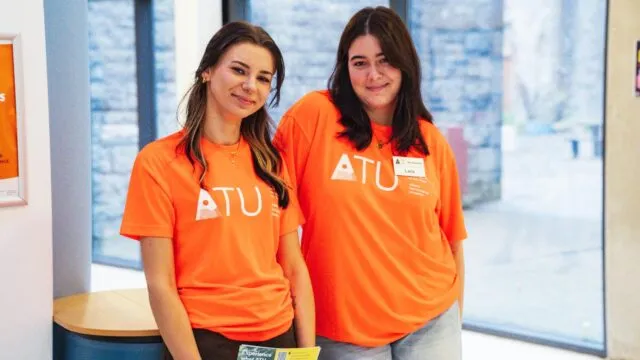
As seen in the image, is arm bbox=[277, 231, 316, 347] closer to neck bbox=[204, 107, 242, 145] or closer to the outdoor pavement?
neck bbox=[204, 107, 242, 145]

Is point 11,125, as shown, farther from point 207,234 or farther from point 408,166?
point 408,166

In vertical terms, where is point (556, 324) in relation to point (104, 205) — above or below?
below

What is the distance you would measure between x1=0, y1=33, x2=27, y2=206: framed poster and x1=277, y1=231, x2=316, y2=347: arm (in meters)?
0.76

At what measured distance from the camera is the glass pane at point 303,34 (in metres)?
5.19

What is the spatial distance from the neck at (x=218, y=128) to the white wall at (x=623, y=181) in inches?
95.3

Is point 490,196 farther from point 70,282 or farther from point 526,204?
point 70,282

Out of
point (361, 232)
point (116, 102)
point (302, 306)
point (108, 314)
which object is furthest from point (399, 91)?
point (116, 102)

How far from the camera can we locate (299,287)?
183 centimetres

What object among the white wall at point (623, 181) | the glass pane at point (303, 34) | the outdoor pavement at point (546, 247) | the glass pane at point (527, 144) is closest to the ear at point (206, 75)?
the white wall at point (623, 181)

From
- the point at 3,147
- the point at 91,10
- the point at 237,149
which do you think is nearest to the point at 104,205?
→ the point at 91,10

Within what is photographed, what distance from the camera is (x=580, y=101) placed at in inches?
161

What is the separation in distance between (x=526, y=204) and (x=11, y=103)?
3330 millimetres

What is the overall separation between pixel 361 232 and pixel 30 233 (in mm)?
933

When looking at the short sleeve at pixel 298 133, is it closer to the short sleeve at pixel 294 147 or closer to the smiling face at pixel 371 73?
the short sleeve at pixel 294 147
